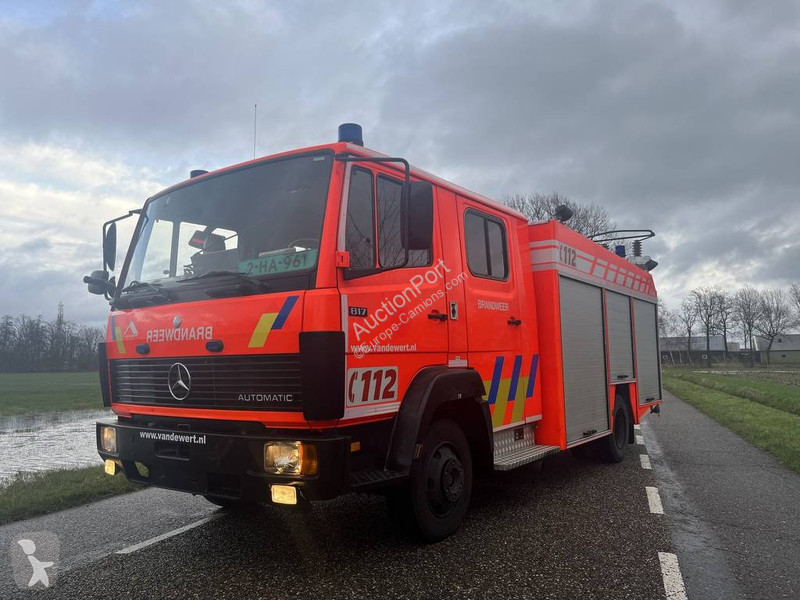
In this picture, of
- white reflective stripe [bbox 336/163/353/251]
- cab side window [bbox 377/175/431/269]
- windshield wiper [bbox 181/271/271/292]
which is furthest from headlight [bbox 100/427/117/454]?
cab side window [bbox 377/175/431/269]

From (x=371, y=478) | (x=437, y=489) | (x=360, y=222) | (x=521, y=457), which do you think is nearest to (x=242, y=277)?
(x=360, y=222)

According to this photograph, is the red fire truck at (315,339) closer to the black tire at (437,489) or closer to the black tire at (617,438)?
the black tire at (437,489)

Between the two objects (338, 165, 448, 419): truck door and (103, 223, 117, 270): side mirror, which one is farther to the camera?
(103, 223, 117, 270): side mirror

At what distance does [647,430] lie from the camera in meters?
11.5

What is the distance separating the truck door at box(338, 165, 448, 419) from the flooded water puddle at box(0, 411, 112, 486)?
5.96 m

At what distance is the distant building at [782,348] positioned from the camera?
257 feet

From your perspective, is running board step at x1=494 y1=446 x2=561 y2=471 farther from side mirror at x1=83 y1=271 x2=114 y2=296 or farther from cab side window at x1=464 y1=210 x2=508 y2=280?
side mirror at x1=83 y1=271 x2=114 y2=296

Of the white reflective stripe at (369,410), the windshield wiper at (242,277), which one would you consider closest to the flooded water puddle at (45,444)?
the windshield wiper at (242,277)

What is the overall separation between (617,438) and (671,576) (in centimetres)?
402

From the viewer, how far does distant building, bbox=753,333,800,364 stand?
257 feet

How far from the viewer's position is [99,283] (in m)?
4.65

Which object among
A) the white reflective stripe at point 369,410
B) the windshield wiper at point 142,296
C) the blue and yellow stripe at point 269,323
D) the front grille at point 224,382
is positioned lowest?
the white reflective stripe at point 369,410

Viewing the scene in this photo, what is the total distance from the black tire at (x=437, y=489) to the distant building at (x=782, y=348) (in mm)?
79951
